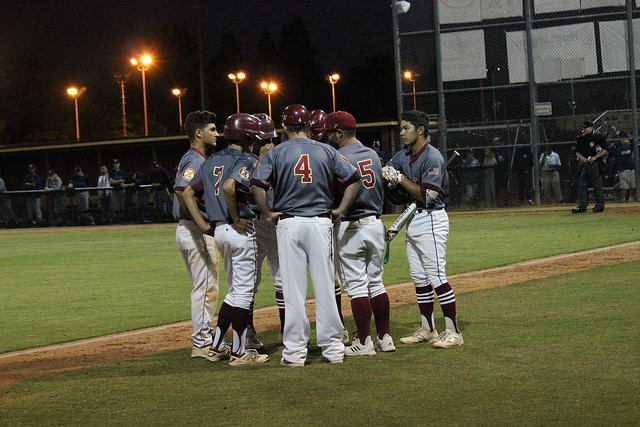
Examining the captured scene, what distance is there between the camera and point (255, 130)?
21.0 feet

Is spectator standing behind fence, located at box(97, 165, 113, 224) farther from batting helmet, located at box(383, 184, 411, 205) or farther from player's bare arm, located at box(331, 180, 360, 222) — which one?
player's bare arm, located at box(331, 180, 360, 222)

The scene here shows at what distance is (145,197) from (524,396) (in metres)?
22.3

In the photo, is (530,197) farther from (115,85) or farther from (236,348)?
(115,85)

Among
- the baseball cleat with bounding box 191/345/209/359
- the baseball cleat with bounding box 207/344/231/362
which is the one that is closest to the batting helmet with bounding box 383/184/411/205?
the baseball cleat with bounding box 207/344/231/362

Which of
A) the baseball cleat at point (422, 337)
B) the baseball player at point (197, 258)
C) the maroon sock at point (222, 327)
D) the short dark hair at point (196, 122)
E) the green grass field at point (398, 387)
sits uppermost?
the short dark hair at point (196, 122)

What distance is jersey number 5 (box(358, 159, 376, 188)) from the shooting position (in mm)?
6539

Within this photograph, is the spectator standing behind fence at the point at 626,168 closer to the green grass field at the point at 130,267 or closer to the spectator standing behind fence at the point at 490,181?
the spectator standing behind fence at the point at 490,181

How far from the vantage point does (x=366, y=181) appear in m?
6.54

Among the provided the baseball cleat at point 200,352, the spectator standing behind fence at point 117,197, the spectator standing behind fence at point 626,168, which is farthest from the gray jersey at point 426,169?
the spectator standing behind fence at point 117,197

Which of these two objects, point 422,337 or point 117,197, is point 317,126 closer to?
point 422,337

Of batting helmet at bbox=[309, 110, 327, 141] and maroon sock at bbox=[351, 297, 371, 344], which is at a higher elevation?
batting helmet at bbox=[309, 110, 327, 141]

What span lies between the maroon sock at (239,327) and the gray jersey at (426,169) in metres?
1.72

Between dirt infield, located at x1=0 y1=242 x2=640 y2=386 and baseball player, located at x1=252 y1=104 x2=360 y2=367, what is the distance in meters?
1.25

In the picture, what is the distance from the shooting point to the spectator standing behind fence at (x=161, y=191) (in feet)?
82.8
